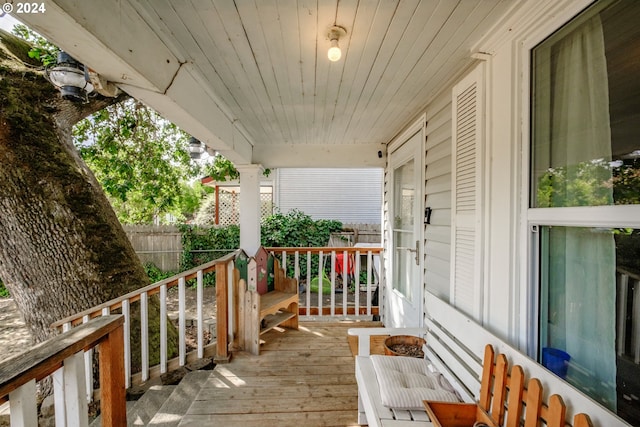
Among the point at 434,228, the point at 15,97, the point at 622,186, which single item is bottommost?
the point at 434,228

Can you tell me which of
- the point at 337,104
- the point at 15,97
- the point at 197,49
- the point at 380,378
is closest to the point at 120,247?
the point at 15,97

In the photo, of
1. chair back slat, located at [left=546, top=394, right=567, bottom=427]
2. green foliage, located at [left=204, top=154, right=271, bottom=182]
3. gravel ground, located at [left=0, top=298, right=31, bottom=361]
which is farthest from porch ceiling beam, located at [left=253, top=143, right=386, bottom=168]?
gravel ground, located at [left=0, top=298, right=31, bottom=361]

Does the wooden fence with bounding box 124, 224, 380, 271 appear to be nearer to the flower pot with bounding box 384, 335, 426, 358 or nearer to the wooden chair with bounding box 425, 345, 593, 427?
the flower pot with bounding box 384, 335, 426, 358

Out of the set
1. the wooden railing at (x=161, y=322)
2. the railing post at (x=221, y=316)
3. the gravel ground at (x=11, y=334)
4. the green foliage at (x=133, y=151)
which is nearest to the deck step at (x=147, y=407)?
the wooden railing at (x=161, y=322)

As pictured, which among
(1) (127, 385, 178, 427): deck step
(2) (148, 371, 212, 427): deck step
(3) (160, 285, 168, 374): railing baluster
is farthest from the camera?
(3) (160, 285, 168, 374): railing baluster

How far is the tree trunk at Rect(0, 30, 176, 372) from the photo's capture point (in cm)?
247

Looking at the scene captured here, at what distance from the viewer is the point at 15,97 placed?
2.56 meters

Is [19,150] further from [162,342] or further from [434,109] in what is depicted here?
[434,109]

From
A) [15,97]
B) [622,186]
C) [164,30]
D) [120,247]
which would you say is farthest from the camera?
[120,247]

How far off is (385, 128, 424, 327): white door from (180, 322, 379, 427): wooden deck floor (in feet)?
2.45

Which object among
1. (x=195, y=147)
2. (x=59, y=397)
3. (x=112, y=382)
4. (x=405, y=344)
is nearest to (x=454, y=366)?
(x=405, y=344)

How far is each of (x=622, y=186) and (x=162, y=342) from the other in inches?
119

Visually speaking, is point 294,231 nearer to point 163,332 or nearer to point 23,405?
point 163,332

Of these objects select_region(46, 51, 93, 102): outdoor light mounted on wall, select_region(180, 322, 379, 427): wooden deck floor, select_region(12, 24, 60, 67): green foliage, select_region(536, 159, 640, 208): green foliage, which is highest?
select_region(12, 24, 60, 67): green foliage
